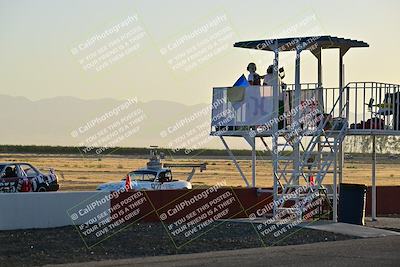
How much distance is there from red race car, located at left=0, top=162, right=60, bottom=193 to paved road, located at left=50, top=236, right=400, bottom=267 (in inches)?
534

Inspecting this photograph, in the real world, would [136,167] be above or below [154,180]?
below

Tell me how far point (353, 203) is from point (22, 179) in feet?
38.1

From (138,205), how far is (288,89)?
666 cm

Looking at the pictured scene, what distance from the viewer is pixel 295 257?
1523 cm

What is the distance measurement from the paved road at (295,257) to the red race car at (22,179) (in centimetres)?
1356

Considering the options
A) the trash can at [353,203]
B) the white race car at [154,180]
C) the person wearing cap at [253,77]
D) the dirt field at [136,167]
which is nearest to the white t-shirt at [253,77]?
the person wearing cap at [253,77]

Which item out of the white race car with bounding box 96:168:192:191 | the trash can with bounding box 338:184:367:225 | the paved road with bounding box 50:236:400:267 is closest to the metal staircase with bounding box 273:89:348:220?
the trash can with bounding box 338:184:367:225

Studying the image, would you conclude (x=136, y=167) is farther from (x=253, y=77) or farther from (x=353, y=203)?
(x=353, y=203)

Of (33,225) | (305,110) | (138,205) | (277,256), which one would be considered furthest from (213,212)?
(277,256)

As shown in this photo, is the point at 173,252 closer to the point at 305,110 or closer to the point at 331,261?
the point at 331,261

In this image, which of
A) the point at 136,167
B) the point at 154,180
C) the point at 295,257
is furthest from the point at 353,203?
the point at 136,167

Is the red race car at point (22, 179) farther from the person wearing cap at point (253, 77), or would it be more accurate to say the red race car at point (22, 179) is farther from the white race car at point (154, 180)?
the person wearing cap at point (253, 77)

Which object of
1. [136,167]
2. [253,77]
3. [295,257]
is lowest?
[136,167]

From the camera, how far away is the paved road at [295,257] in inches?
562
